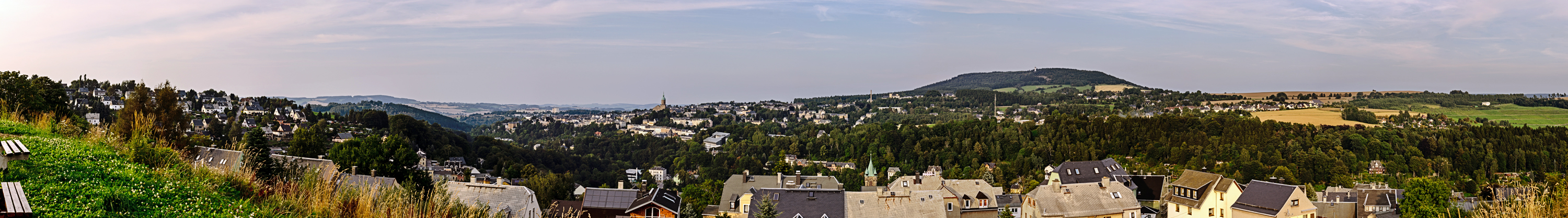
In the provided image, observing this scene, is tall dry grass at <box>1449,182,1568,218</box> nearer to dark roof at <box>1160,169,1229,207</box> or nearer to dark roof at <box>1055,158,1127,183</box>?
dark roof at <box>1160,169,1229,207</box>

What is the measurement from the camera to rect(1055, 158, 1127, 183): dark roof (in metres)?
44.7

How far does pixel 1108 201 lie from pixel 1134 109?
289ft

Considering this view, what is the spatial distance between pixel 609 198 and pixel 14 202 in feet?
68.6

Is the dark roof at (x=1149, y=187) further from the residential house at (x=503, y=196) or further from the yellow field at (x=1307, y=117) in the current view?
the yellow field at (x=1307, y=117)

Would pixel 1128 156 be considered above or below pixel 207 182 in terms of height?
below

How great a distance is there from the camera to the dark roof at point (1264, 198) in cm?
2750

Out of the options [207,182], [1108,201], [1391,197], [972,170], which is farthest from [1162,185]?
[207,182]

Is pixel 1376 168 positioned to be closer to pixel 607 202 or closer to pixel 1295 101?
pixel 1295 101

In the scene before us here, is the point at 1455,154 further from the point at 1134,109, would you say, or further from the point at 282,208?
the point at 282,208

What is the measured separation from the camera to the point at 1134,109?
110812 millimetres

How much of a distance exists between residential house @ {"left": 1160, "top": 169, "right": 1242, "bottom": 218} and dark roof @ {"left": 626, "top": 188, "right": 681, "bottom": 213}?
1818 cm

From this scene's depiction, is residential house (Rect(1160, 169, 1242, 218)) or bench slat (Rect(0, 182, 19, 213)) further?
residential house (Rect(1160, 169, 1242, 218))

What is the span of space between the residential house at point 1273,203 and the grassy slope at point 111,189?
28401 mm

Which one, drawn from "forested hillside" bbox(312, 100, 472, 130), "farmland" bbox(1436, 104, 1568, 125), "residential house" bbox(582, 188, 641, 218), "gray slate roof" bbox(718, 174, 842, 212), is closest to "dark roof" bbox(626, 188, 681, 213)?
"residential house" bbox(582, 188, 641, 218)
